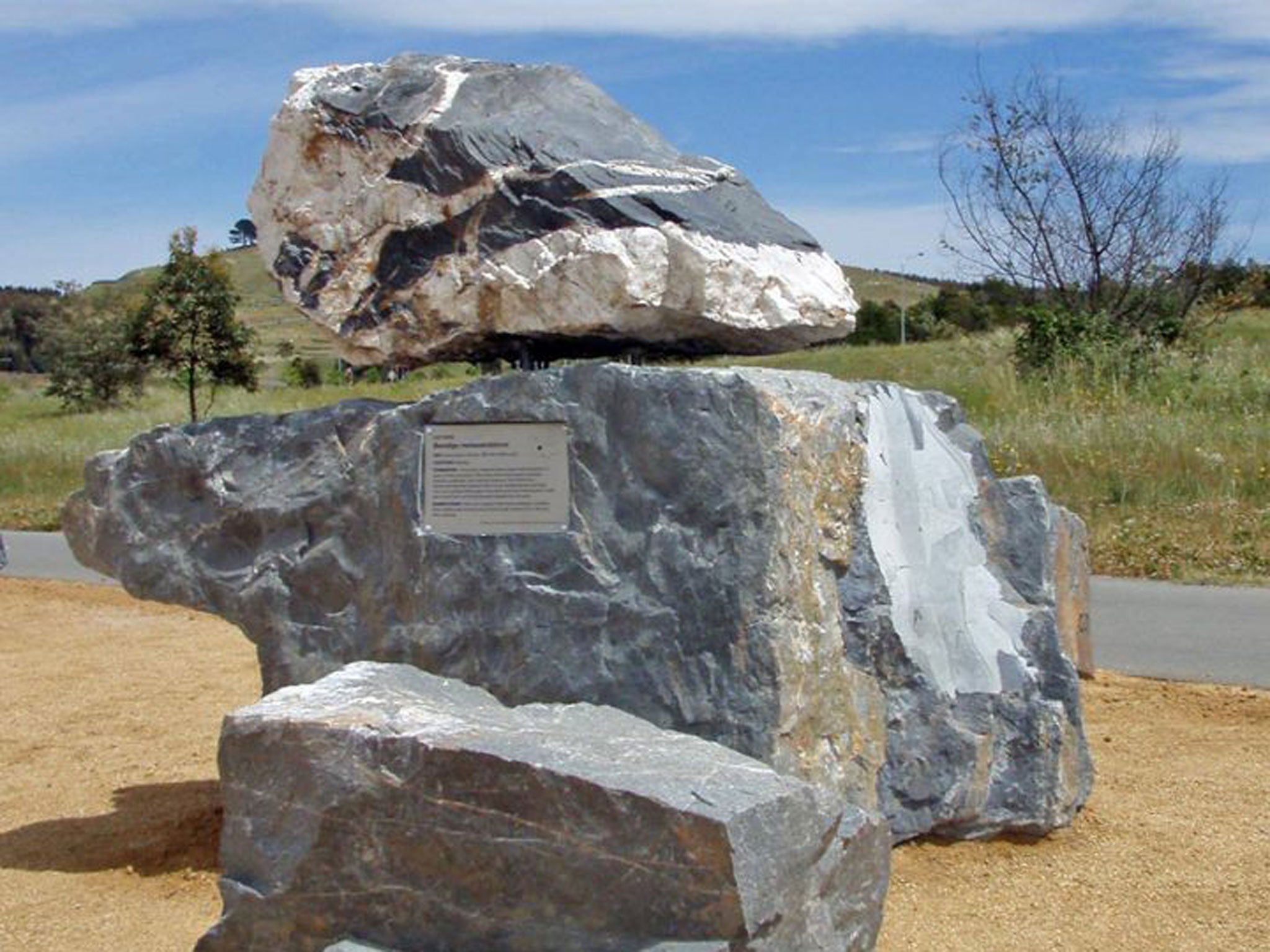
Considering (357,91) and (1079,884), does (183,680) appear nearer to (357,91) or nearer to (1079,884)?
(357,91)

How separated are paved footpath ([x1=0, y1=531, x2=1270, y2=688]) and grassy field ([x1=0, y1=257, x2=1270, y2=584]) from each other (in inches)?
18.7

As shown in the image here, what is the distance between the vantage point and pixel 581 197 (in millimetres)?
4730

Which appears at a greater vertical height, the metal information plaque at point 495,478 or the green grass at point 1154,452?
the metal information plaque at point 495,478

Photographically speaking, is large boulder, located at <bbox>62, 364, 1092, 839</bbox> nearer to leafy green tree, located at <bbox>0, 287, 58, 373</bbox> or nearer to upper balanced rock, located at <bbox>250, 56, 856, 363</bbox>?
upper balanced rock, located at <bbox>250, 56, 856, 363</bbox>

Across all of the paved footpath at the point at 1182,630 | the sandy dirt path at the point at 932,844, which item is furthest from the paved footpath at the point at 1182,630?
the sandy dirt path at the point at 932,844

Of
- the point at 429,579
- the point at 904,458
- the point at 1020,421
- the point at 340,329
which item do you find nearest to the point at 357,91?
the point at 340,329

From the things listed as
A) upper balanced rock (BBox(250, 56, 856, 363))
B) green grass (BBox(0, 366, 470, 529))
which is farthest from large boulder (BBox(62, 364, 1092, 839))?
green grass (BBox(0, 366, 470, 529))

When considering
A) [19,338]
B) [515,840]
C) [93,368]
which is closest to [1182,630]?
[515,840]

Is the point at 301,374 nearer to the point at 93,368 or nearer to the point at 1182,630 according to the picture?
the point at 93,368

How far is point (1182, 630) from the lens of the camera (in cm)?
850

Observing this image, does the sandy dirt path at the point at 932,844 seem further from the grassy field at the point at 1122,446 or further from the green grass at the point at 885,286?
the green grass at the point at 885,286

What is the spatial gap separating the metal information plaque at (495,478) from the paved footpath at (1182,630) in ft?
13.3

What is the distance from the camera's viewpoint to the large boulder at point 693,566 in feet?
14.6

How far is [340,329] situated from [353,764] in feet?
5.89
